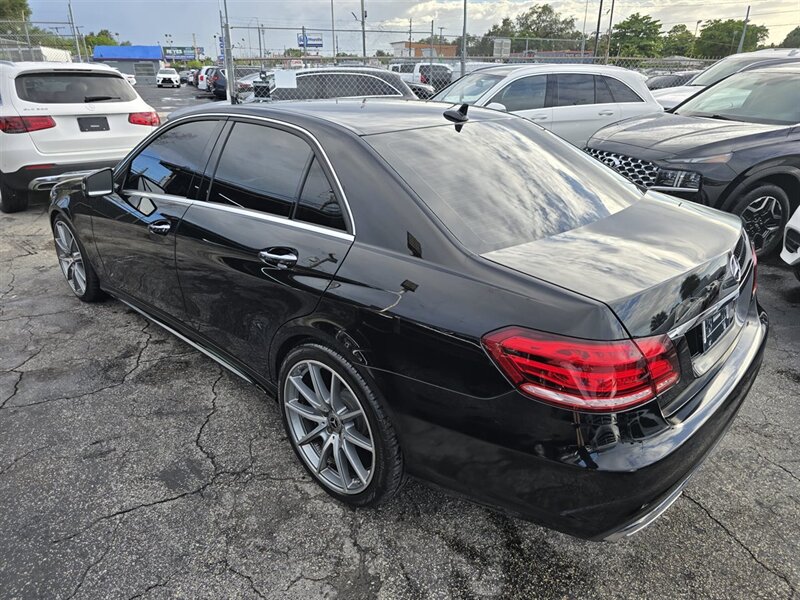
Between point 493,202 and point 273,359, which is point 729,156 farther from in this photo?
point 273,359

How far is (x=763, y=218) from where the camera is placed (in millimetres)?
4934

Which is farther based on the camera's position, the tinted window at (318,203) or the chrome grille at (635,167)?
the chrome grille at (635,167)

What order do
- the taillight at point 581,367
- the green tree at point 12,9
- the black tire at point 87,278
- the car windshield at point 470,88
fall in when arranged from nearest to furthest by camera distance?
the taillight at point 581,367 < the black tire at point 87,278 < the car windshield at point 470,88 < the green tree at point 12,9

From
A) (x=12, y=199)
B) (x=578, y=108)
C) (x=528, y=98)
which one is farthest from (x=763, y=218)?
(x=12, y=199)

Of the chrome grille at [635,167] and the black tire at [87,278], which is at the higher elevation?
the chrome grille at [635,167]

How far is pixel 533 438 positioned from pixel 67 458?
233 cm

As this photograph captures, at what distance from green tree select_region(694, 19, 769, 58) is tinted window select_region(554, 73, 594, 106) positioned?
209ft

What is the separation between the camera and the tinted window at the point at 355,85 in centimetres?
1093

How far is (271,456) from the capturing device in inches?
106

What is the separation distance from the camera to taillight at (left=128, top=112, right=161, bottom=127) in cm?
699

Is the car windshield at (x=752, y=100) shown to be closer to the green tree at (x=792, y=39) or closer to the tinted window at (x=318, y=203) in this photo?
the tinted window at (x=318, y=203)

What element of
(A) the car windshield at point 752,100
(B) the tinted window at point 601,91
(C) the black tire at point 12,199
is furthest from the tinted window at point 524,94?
(C) the black tire at point 12,199

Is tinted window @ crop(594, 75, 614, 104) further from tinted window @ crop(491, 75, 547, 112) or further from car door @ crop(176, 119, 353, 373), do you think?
car door @ crop(176, 119, 353, 373)

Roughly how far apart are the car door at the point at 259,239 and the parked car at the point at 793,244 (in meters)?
3.69
